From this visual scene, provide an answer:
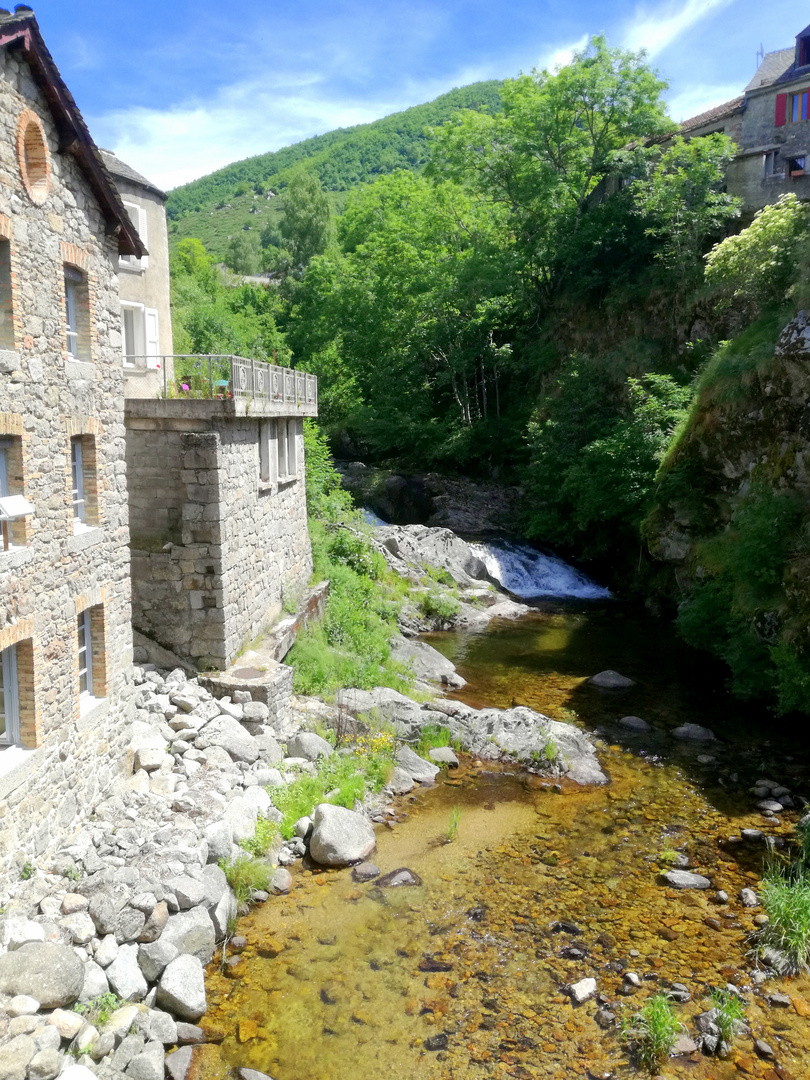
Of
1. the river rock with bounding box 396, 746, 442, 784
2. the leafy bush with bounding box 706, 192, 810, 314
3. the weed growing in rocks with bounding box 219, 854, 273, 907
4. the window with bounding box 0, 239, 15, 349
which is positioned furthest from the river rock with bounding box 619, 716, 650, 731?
Result: the window with bounding box 0, 239, 15, 349

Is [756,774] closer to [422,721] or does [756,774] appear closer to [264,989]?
[422,721]

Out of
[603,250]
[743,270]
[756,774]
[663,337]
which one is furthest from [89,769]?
[603,250]

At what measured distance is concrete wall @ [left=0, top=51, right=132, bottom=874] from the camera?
791 cm

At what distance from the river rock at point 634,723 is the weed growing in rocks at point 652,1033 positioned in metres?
7.50

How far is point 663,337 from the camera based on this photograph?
92.8ft

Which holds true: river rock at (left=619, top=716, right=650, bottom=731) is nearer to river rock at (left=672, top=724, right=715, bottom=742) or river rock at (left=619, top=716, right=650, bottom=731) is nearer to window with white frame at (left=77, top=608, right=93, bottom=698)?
river rock at (left=672, top=724, right=715, bottom=742)

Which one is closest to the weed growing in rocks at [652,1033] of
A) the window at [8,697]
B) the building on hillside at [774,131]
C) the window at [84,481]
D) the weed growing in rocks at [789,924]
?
A: the weed growing in rocks at [789,924]

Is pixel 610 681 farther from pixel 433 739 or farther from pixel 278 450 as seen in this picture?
pixel 278 450

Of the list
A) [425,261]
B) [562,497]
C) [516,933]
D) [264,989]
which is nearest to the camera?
[264,989]

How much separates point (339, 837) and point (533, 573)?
16717mm

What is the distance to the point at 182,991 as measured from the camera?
7.54 meters

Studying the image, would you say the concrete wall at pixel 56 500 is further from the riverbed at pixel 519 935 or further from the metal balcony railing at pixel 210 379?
the riverbed at pixel 519 935

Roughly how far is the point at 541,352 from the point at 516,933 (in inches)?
1043

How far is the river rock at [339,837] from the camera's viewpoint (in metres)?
10.1
